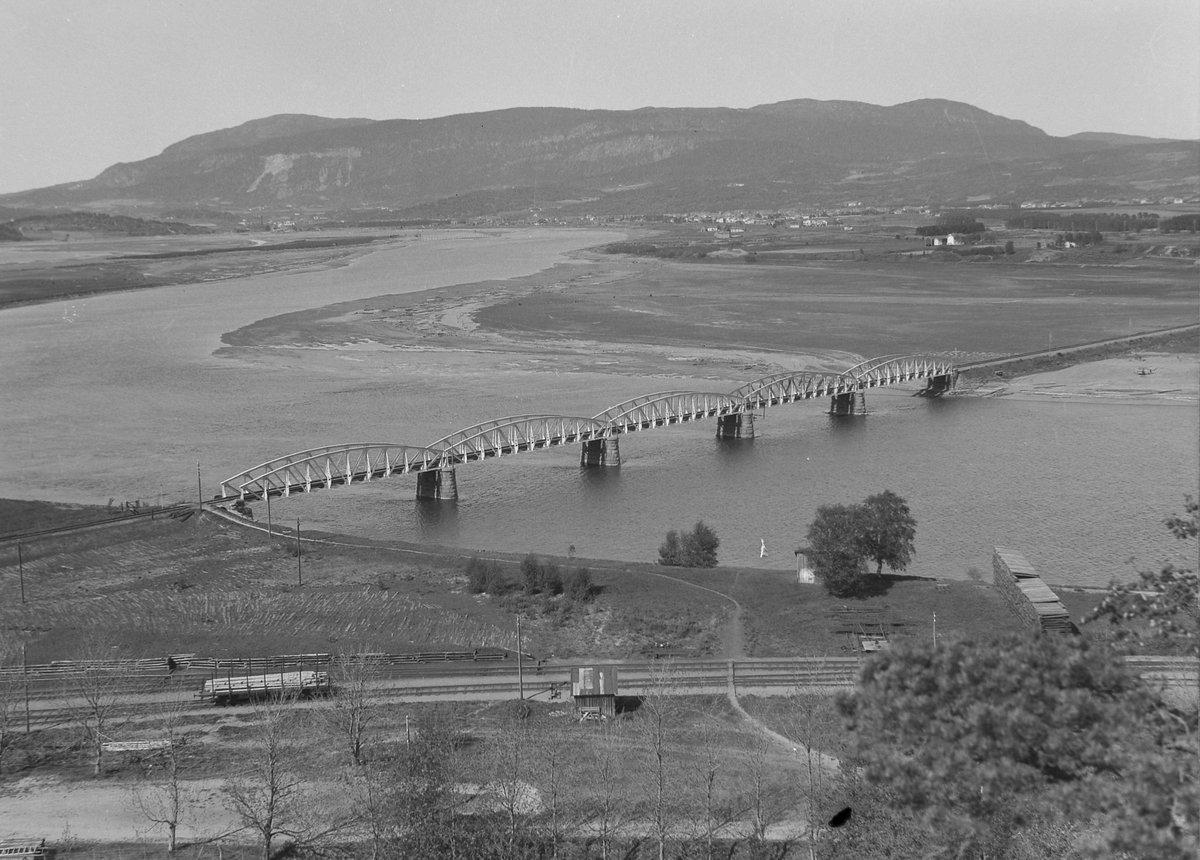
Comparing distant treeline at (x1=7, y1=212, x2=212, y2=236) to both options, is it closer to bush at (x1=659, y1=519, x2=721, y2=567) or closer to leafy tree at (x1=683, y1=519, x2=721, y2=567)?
bush at (x1=659, y1=519, x2=721, y2=567)

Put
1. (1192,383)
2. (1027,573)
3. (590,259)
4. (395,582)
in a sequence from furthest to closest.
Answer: (590,259), (1192,383), (395,582), (1027,573)

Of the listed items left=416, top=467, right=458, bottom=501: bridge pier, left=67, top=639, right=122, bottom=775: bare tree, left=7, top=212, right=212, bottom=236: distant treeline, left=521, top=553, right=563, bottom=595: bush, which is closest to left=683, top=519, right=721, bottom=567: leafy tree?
left=521, top=553, right=563, bottom=595: bush

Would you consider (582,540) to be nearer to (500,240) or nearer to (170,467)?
(170,467)

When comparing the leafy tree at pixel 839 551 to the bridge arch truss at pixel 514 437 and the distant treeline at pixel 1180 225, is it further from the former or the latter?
the distant treeline at pixel 1180 225

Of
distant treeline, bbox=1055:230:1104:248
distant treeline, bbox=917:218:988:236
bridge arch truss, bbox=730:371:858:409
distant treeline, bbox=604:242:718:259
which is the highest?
distant treeline, bbox=917:218:988:236

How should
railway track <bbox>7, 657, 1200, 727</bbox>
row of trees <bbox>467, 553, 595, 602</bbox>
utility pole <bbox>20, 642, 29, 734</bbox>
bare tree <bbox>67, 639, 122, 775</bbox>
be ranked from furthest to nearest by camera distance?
row of trees <bbox>467, 553, 595, 602</bbox>, railway track <bbox>7, 657, 1200, 727</bbox>, utility pole <bbox>20, 642, 29, 734</bbox>, bare tree <bbox>67, 639, 122, 775</bbox>

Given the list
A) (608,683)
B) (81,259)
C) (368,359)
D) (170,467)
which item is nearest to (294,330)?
(368,359)

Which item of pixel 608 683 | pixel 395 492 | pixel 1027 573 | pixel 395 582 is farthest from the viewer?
pixel 395 492
